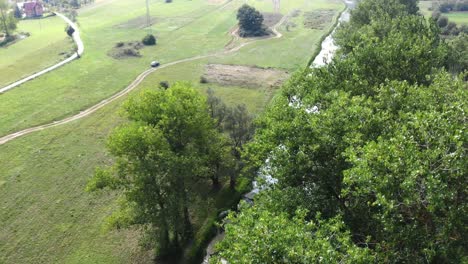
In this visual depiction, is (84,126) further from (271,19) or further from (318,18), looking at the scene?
(318,18)

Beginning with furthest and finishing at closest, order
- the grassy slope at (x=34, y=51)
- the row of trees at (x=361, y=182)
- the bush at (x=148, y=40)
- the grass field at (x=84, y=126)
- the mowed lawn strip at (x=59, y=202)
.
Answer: the bush at (x=148, y=40) < the grassy slope at (x=34, y=51) < the grass field at (x=84, y=126) < the mowed lawn strip at (x=59, y=202) < the row of trees at (x=361, y=182)

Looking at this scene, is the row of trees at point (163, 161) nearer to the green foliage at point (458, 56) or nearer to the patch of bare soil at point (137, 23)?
the green foliage at point (458, 56)

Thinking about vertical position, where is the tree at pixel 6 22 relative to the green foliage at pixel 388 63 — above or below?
below

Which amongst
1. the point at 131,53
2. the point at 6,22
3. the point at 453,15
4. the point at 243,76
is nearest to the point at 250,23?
the point at 243,76

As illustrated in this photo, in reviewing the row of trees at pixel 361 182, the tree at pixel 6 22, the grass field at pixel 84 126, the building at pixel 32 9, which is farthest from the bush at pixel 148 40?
the row of trees at pixel 361 182

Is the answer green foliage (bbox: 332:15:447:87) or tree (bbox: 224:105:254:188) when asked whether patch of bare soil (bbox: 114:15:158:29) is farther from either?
green foliage (bbox: 332:15:447:87)

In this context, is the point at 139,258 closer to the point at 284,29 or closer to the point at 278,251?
the point at 278,251

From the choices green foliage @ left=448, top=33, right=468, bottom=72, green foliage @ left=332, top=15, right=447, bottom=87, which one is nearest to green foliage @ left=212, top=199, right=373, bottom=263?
green foliage @ left=332, top=15, right=447, bottom=87
